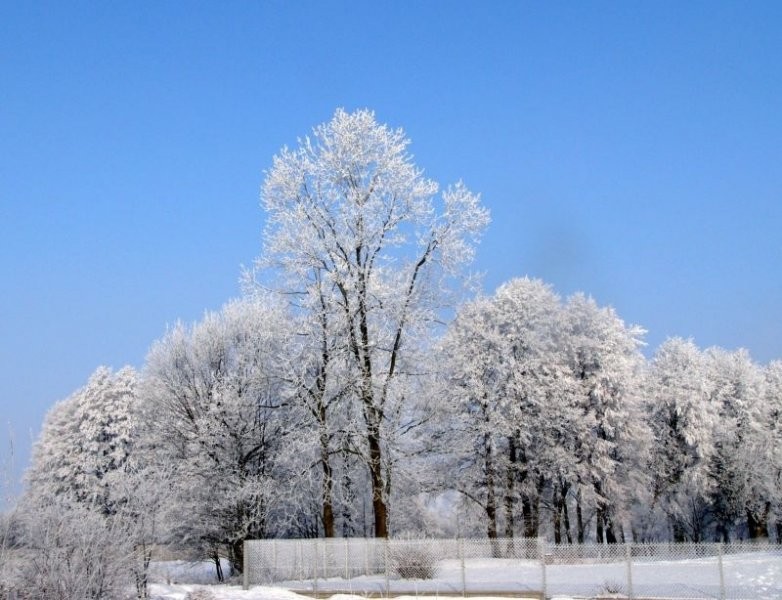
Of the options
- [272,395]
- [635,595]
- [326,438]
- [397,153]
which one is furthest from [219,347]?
[635,595]

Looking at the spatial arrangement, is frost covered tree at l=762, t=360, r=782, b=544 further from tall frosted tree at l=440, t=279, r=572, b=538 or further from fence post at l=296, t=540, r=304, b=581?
fence post at l=296, t=540, r=304, b=581

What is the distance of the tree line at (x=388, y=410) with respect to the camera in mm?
29016

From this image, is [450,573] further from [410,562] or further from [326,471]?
[326,471]

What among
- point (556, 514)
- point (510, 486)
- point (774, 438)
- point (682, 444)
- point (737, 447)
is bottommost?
point (556, 514)

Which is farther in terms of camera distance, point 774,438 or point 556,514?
point 774,438

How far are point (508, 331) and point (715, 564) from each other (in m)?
16.1

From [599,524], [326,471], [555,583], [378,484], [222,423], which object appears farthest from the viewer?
[599,524]

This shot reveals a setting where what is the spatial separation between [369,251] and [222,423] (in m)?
10.9

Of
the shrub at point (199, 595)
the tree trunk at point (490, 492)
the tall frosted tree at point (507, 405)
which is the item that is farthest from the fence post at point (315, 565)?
the tree trunk at point (490, 492)

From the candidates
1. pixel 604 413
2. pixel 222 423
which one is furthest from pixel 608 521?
pixel 222 423

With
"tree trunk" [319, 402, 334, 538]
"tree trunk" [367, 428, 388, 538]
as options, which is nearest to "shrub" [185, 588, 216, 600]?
"tree trunk" [367, 428, 388, 538]

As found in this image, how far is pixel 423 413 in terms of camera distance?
3142cm

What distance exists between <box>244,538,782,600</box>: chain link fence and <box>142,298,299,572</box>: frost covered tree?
5.97 m

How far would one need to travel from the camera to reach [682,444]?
4853cm
